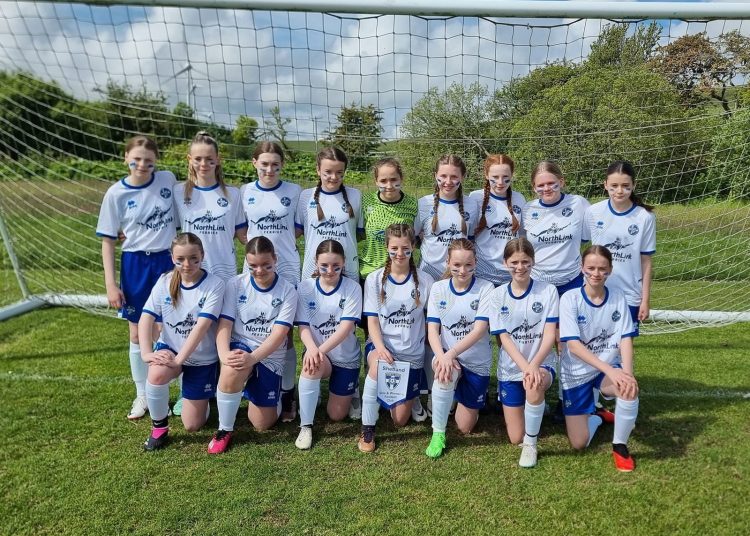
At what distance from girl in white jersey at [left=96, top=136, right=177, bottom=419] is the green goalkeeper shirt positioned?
1.31 metres

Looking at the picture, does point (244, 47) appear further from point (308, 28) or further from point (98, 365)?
point (98, 365)

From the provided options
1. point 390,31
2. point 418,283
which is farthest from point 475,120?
point 418,283

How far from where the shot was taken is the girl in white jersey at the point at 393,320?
3.27m

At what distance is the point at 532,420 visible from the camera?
3078mm

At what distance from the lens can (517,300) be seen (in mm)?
3150

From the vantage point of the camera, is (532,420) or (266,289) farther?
(266,289)

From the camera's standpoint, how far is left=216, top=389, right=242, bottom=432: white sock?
3.20 metres

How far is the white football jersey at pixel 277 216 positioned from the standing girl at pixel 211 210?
11 cm

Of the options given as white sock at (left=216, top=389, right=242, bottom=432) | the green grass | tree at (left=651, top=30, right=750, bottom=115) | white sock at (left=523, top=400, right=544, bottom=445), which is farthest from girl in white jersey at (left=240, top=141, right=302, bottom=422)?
tree at (left=651, top=30, right=750, bottom=115)

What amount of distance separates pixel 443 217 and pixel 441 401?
1.17m

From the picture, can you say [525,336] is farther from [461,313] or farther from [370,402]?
[370,402]

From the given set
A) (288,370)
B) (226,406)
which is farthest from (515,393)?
(226,406)

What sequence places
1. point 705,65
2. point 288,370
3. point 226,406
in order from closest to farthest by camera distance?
point 226,406 < point 288,370 < point 705,65

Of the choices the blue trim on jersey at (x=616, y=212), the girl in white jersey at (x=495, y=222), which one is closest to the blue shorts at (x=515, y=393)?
the girl in white jersey at (x=495, y=222)
